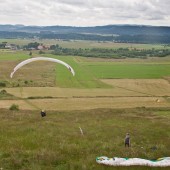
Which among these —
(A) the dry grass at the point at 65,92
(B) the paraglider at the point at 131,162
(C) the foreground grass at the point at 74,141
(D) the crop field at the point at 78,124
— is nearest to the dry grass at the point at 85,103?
(D) the crop field at the point at 78,124

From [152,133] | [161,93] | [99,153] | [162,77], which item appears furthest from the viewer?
[162,77]

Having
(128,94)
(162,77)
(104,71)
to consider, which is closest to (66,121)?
(128,94)

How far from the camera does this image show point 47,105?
50.9m

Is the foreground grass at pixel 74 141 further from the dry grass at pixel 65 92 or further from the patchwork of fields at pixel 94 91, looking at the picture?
the dry grass at pixel 65 92

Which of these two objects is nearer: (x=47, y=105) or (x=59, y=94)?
(x=47, y=105)

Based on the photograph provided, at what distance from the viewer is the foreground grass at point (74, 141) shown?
15898 mm

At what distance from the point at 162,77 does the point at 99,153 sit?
7660 centimetres

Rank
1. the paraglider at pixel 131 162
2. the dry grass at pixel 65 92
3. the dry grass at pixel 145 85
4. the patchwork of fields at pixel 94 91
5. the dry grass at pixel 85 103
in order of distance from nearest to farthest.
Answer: the paraglider at pixel 131 162
the dry grass at pixel 85 103
the patchwork of fields at pixel 94 91
the dry grass at pixel 65 92
the dry grass at pixel 145 85

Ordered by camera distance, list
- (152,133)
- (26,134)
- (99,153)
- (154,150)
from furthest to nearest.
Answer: (152,133) < (26,134) < (154,150) < (99,153)

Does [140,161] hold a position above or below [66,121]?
above

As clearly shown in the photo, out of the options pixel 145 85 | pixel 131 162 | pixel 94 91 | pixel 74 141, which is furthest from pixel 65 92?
pixel 131 162

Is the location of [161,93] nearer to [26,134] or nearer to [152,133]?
[152,133]

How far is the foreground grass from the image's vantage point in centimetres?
1590

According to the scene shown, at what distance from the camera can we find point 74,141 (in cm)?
2197
